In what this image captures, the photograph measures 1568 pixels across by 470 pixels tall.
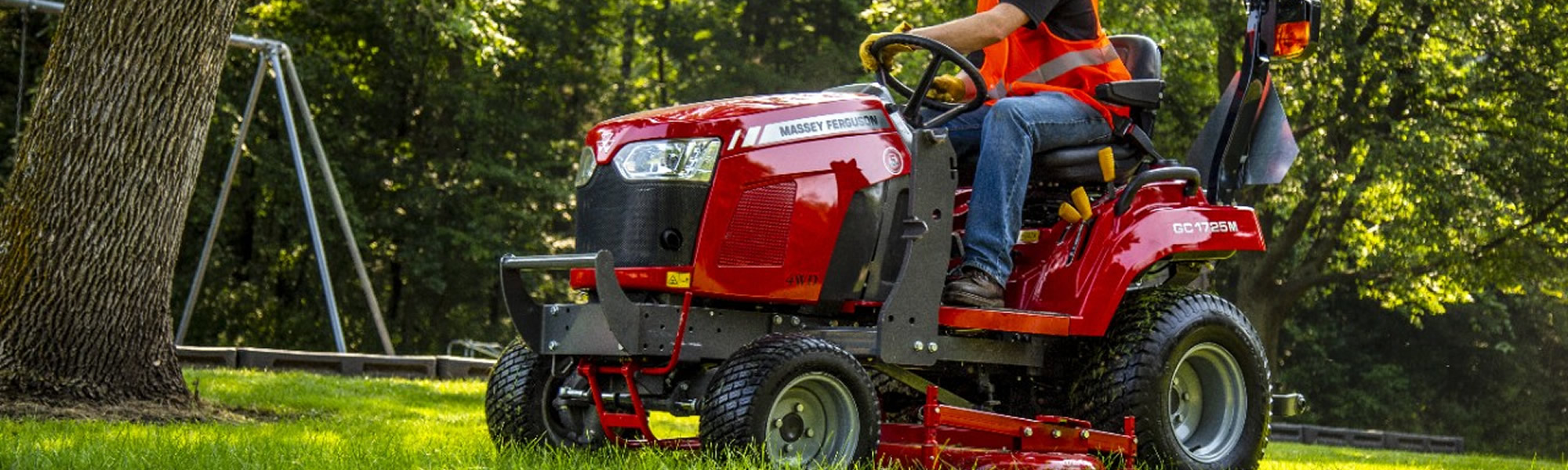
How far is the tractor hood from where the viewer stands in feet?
15.6

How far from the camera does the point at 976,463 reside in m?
4.96

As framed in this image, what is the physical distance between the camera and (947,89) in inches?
225

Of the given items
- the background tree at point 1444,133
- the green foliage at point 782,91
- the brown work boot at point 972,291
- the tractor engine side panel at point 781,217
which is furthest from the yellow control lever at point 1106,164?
the background tree at point 1444,133

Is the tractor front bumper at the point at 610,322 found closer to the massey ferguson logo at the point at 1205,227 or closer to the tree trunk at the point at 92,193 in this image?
the massey ferguson logo at the point at 1205,227

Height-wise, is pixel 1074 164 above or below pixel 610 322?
above

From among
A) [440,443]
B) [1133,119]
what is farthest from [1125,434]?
[440,443]

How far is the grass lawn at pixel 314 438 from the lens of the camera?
4391 millimetres

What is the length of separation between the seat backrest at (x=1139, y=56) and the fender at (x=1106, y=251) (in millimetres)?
461

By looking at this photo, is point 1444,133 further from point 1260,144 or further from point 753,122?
point 753,122

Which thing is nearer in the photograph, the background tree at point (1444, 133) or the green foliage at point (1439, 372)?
the background tree at point (1444, 133)

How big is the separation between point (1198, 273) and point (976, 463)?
1.61m

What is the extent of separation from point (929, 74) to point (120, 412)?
4187 mm

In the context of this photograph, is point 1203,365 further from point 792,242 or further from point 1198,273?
point 792,242

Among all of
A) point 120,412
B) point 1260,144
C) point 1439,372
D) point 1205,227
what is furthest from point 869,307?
point 1439,372
